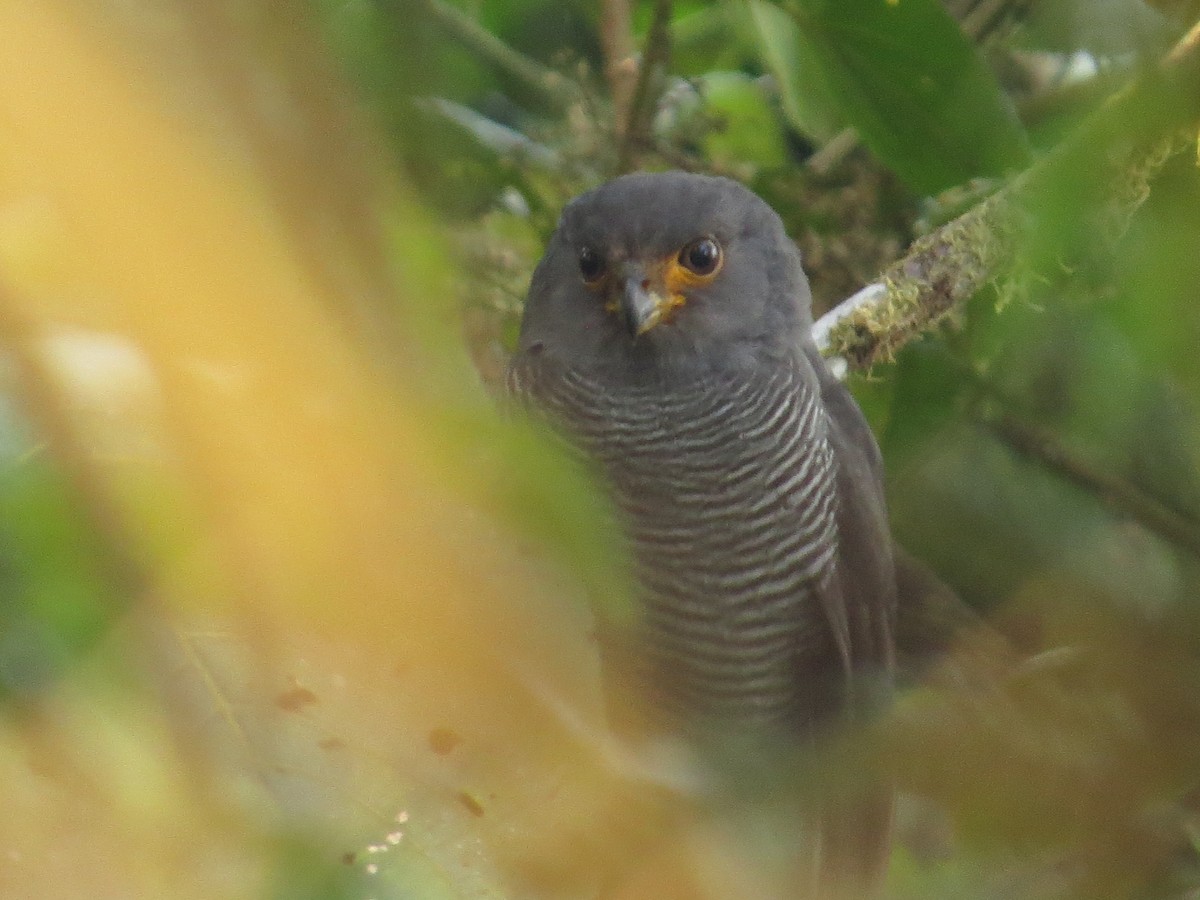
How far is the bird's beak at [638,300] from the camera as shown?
2.05m

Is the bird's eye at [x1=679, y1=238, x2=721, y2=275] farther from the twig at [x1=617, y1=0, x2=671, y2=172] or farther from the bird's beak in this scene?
the twig at [x1=617, y1=0, x2=671, y2=172]

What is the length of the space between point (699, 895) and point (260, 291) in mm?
659

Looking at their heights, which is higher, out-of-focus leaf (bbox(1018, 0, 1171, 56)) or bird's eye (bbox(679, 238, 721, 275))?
out-of-focus leaf (bbox(1018, 0, 1171, 56))

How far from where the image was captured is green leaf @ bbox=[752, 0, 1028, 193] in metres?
1.88

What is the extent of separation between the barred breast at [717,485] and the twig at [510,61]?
20.7 inches

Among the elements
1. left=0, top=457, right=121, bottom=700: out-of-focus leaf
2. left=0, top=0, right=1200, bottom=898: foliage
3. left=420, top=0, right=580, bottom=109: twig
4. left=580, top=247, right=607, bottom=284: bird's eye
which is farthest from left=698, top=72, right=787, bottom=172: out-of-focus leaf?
left=0, top=457, right=121, bottom=700: out-of-focus leaf

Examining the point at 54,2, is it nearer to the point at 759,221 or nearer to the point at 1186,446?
the point at 1186,446

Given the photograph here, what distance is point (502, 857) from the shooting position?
0.59 metres

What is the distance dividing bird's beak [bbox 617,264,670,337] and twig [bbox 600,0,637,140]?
51 cm

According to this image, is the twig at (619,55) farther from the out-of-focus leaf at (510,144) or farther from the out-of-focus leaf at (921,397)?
the out-of-focus leaf at (921,397)

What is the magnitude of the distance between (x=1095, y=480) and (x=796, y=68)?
75cm

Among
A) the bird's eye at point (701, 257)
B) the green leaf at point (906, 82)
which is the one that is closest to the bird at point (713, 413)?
the bird's eye at point (701, 257)

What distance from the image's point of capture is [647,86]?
2.41m

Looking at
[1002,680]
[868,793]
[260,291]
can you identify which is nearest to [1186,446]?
[1002,680]
